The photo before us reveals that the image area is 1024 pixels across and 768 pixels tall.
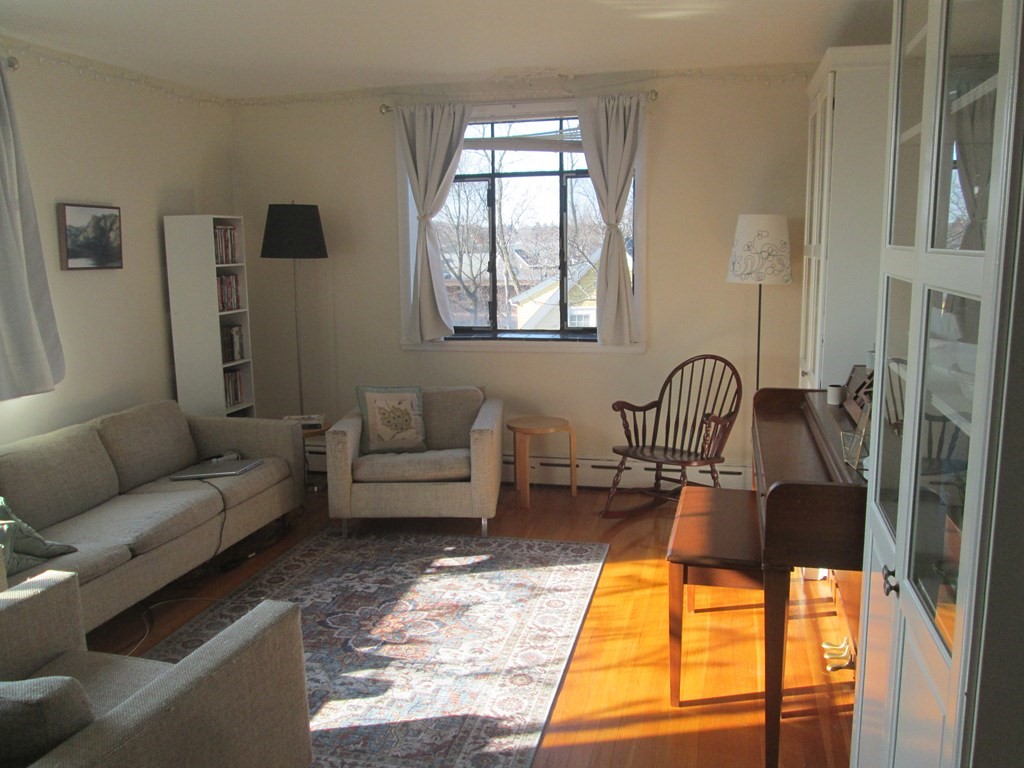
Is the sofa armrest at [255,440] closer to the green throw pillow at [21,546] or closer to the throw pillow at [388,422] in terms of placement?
the throw pillow at [388,422]

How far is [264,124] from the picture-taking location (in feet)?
18.6

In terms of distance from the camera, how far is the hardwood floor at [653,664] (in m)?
2.68

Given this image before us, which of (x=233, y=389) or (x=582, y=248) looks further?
(x=582, y=248)

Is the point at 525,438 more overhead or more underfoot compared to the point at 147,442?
more underfoot

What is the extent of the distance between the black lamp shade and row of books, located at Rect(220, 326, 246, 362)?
0.51 meters

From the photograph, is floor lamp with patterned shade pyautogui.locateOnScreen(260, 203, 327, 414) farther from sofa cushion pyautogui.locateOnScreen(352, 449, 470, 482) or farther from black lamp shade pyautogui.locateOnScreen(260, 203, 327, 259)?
sofa cushion pyautogui.locateOnScreen(352, 449, 470, 482)

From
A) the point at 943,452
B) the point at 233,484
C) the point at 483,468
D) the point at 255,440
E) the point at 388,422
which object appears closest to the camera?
the point at 943,452

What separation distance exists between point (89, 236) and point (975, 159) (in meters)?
4.32

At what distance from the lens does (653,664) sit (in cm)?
321

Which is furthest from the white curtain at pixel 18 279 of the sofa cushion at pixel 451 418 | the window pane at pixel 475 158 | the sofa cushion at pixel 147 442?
the window pane at pixel 475 158

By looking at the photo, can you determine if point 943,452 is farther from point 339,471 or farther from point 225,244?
point 225,244

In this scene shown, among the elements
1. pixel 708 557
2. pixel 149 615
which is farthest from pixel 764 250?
pixel 149 615

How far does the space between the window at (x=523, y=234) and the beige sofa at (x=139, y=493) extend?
165 centimetres

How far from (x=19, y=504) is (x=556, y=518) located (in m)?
2.74
